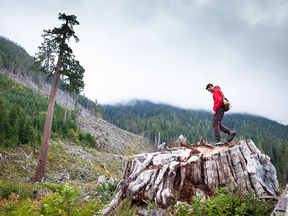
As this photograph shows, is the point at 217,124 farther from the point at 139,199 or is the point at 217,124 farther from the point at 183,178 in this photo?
the point at 139,199

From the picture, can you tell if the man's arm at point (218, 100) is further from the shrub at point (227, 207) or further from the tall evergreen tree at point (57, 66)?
the tall evergreen tree at point (57, 66)

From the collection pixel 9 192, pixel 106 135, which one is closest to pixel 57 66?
pixel 9 192

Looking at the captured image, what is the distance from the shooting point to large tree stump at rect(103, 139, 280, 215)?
3760 millimetres

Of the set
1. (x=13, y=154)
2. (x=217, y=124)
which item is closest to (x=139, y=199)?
(x=217, y=124)

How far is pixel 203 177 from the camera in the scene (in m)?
4.32

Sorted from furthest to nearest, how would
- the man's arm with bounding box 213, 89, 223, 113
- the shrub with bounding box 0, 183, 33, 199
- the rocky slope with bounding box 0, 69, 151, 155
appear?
the rocky slope with bounding box 0, 69, 151, 155, the shrub with bounding box 0, 183, 33, 199, the man's arm with bounding box 213, 89, 223, 113

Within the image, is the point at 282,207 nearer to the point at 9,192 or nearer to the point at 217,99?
the point at 217,99

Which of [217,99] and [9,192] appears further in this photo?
[9,192]

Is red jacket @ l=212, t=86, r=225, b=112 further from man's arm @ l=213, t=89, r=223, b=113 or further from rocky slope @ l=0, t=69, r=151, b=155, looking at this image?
rocky slope @ l=0, t=69, r=151, b=155

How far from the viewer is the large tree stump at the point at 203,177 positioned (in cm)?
376

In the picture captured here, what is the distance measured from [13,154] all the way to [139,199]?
1510cm

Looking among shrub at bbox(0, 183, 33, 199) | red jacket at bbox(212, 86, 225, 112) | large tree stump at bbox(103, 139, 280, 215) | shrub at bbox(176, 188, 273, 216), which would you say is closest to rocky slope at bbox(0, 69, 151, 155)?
large tree stump at bbox(103, 139, 280, 215)

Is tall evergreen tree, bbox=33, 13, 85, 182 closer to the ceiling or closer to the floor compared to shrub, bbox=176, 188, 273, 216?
closer to the ceiling

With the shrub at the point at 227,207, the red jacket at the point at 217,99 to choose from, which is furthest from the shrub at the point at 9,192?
the red jacket at the point at 217,99
